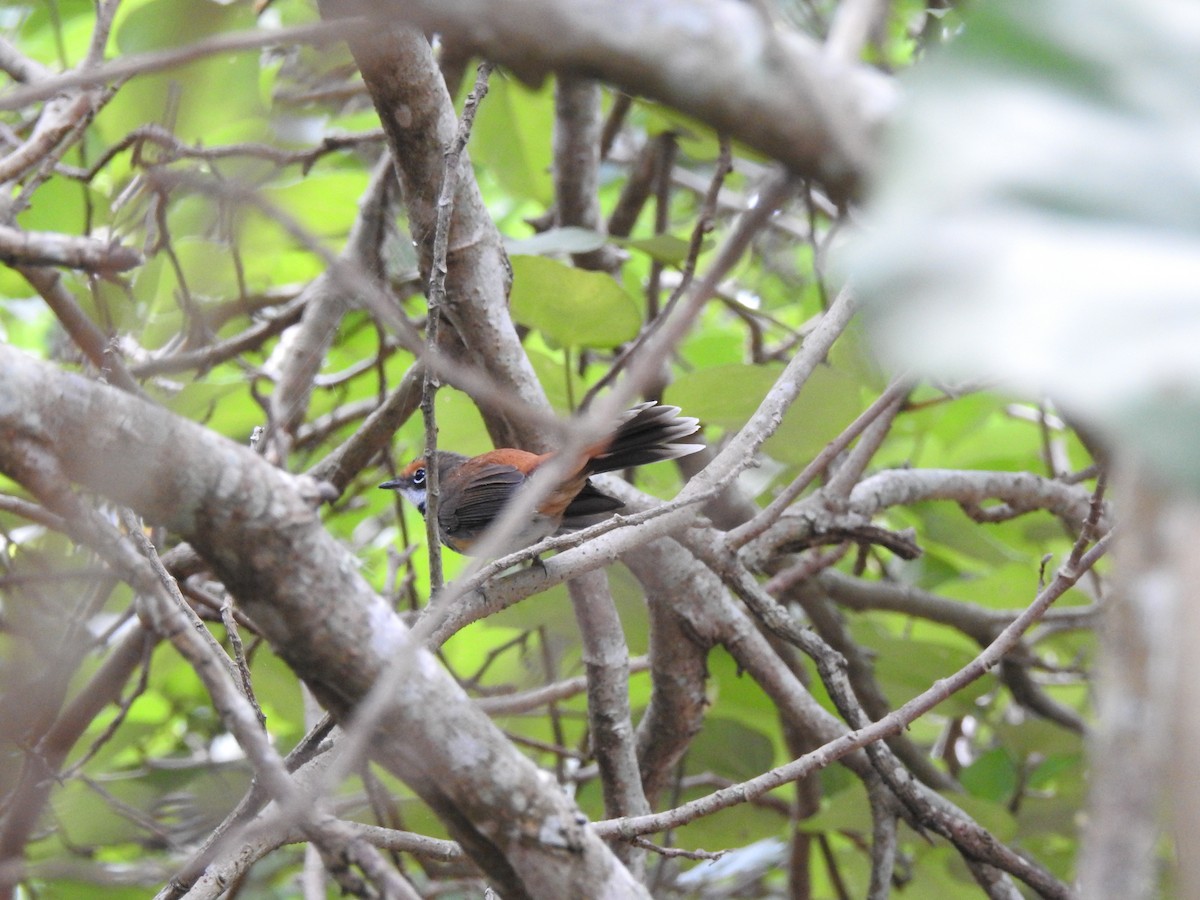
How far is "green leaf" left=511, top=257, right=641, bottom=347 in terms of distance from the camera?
3.01 metres

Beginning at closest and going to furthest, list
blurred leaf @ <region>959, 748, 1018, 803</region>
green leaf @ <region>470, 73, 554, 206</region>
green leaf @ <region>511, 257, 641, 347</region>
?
green leaf @ <region>511, 257, 641, 347</region> < blurred leaf @ <region>959, 748, 1018, 803</region> < green leaf @ <region>470, 73, 554, 206</region>

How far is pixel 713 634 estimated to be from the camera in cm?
318

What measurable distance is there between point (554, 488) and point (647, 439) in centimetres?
38

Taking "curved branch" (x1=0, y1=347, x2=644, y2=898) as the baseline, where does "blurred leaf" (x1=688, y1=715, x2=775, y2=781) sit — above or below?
below

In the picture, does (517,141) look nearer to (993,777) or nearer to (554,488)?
(554,488)

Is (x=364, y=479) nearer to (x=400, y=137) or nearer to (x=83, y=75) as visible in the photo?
(x=400, y=137)

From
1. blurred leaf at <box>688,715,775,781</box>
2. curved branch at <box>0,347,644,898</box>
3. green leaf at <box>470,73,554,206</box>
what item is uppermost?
green leaf at <box>470,73,554,206</box>

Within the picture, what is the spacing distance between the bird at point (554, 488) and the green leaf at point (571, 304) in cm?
28

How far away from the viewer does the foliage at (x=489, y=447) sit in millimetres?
3143

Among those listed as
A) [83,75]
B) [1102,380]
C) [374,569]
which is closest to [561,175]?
[374,569]

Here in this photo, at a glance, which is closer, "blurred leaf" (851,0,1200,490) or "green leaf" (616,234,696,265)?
"blurred leaf" (851,0,1200,490)

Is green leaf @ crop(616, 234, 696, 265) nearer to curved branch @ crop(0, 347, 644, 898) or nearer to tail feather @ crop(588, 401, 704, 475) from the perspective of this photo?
tail feather @ crop(588, 401, 704, 475)

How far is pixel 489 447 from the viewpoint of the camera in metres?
3.88

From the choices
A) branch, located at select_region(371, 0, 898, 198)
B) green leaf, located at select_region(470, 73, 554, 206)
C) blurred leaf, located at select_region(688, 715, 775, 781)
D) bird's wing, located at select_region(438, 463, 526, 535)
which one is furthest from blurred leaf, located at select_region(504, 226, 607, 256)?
branch, located at select_region(371, 0, 898, 198)
